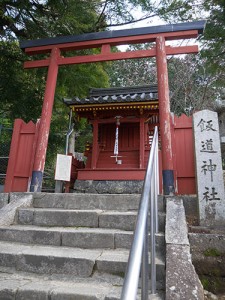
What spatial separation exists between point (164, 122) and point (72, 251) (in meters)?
3.01

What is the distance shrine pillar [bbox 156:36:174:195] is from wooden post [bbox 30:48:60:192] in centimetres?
235

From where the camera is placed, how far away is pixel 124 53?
571cm

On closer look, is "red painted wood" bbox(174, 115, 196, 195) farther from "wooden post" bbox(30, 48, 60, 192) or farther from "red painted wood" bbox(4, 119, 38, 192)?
"red painted wood" bbox(4, 119, 38, 192)

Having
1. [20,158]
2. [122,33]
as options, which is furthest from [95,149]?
[122,33]

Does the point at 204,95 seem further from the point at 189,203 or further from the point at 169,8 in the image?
the point at 189,203

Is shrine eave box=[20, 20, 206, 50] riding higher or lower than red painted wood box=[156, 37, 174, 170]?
higher

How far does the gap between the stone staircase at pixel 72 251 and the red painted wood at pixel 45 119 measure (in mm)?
1432

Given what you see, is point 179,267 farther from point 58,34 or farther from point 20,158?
point 58,34

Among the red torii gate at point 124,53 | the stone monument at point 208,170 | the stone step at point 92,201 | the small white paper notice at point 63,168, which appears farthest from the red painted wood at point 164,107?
the small white paper notice at point 63,168

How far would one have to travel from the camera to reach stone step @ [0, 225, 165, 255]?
292 cm

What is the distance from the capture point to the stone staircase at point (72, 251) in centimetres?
221

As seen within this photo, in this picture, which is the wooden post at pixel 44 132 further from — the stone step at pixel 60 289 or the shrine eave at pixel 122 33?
the stone step at pixel 60 289

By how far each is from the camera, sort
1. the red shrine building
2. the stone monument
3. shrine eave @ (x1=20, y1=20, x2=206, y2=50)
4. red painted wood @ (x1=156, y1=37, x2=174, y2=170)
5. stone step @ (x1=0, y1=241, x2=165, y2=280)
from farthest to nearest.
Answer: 1. the red shrine building
2. shrine eave @ (x1=20, y1=20, x2=206, y2=50)
3. red painted wood @ (x1=156, y1=37, x2=174, y2=170)
4. the stone monument
5. stone step @ (x1=0, y1=241, x2=165, y2=280)

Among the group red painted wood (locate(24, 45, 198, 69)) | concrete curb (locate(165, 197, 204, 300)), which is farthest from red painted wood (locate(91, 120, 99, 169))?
concrete curb (locate(165, 197, 204, 300))
